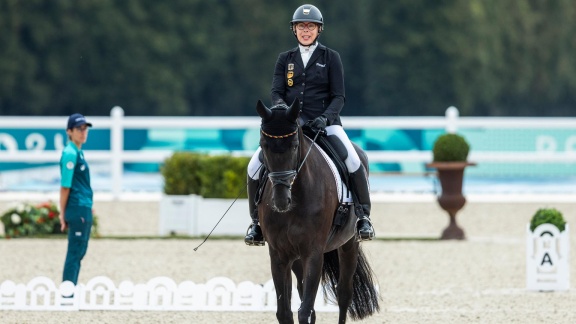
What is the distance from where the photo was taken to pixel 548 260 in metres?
13.8

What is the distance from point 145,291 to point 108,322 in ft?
2.14

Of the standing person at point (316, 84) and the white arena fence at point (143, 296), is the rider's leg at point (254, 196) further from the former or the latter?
the white arena fence at point (143, 296)

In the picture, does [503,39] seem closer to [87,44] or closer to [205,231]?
[87,44]

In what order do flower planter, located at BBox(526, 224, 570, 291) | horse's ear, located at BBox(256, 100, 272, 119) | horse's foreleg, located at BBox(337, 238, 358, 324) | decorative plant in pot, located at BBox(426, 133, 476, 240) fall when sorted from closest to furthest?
horse's ear, located at BBox(256, 100, 272, 119), horse's foreleg, located at BBox(337, 238, 358, 324), flower planter, located at BBox(526, 224, 570, 291), decorative plant in pot, located at BBox(426, 133, 476, 240)

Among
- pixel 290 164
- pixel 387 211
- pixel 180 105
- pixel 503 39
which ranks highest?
pixel 503 39

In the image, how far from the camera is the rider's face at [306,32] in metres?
10.2

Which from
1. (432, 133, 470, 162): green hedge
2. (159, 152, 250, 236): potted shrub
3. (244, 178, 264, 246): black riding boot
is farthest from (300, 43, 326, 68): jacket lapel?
(432, 133, 470, 162): green hedge

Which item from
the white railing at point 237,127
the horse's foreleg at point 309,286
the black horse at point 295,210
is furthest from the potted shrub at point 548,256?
the white railing at point 237,127

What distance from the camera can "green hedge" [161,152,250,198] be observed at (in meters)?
19.8

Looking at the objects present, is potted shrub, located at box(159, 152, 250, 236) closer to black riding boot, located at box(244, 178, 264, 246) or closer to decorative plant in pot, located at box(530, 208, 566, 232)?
decorative plant in pot, located at box(530, 208, 566, 232)

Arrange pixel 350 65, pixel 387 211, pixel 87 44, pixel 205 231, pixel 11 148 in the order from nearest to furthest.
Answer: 1. pixel 205 231
2. pixel 387 211
3. pixel 11 148
4. pixel 87 44
5. pixel 350 65

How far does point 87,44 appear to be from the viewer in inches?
2132

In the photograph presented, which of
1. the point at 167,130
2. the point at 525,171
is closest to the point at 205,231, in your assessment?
the point at 167,130

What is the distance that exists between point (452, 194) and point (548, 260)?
598cm
